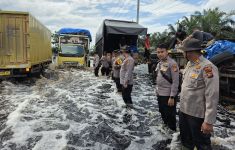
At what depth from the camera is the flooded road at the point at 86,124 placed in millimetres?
6285

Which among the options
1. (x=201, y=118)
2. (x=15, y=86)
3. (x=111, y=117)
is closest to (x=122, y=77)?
(x=111, y=117)

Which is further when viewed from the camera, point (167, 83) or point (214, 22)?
point (214, 22)

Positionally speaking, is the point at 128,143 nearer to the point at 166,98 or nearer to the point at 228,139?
the point at 166,98

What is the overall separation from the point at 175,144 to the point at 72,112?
154 inches

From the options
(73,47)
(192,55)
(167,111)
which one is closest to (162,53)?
(167,111)

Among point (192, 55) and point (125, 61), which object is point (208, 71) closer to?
point (192, 55)

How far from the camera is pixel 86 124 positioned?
310 inches

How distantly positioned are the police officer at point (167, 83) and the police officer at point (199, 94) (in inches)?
63.2

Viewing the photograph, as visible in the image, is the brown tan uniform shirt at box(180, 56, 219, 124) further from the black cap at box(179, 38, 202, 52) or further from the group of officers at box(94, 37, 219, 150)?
the black cap at box(179, 38, 202, 52)

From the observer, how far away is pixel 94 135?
6.93 m

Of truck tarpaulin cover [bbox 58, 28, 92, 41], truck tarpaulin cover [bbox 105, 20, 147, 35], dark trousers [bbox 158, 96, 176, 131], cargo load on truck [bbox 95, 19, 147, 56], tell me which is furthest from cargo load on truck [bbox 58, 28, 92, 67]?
dark trousers [bbox 158, 96, 176, 131]

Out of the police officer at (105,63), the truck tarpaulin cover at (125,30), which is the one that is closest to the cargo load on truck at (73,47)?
the police officer at (105,63)

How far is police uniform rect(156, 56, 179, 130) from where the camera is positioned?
654cm

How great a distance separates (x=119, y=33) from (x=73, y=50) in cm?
762
